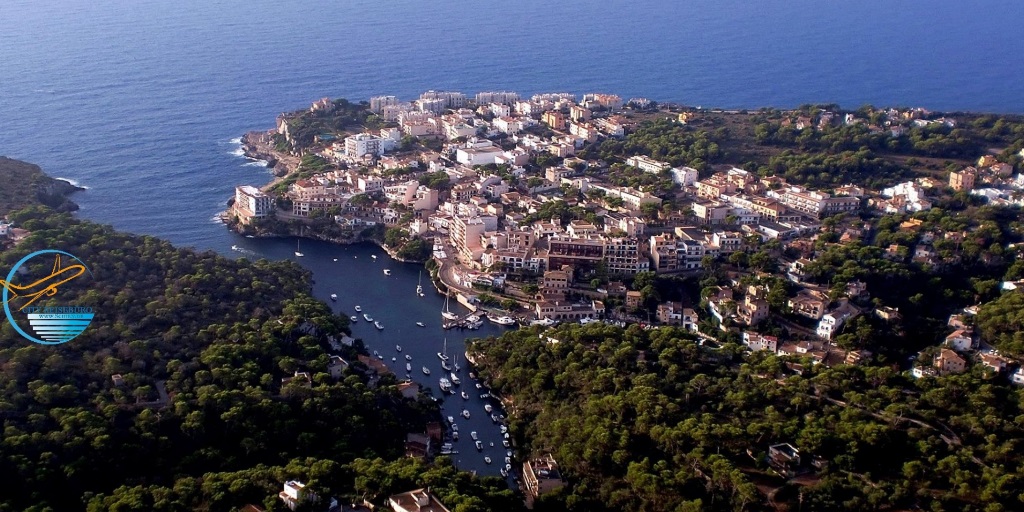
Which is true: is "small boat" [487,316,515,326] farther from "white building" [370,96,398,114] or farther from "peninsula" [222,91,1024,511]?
"white building" [370,96,398,114]

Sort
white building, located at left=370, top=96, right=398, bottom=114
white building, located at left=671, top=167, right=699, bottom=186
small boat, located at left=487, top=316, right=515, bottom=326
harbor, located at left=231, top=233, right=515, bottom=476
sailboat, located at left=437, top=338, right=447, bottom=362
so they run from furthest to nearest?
white building, located at left=370, top=96, right=398, bottom=114, white building, located at left=671, top=167, right=699, bottom=186, small boat, located at left=487, top=316, right=515, bottom=326, sailboat, located at left=437, top=338, right=447, bottom=362, harbor, located at left=231, top=233, right=515, bottom=476

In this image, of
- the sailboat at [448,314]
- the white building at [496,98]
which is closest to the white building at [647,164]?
the white building at [496,98]

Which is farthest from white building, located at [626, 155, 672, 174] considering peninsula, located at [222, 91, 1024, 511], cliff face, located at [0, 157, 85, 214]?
cliff face, located at [0, 157, 85, 214]

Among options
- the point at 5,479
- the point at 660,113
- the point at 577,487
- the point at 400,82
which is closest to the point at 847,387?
the point at 577,487

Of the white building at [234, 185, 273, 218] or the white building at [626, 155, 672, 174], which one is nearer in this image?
the white building at [234, 185, 273, 218]

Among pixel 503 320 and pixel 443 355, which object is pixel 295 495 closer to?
pixel 443 355

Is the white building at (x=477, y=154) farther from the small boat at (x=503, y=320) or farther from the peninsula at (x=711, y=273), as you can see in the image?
the small boat at (x=503, y=320)
